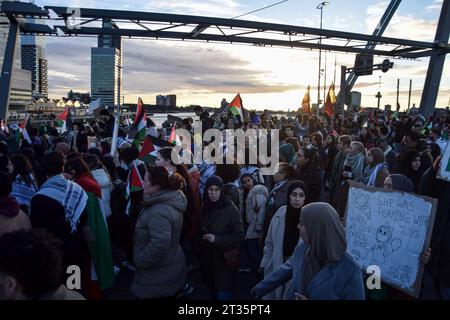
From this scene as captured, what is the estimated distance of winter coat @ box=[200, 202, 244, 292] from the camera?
15.3ft

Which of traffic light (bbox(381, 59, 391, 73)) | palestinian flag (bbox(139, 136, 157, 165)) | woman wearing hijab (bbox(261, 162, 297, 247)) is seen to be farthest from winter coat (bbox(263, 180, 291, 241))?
traffic light (bbox(381, 59, 391, 73))

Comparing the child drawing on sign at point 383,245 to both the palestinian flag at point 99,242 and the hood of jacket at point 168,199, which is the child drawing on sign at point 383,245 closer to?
the hood of jacket at point 168,199

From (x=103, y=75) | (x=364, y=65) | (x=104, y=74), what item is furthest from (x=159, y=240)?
(x=103, y=75)

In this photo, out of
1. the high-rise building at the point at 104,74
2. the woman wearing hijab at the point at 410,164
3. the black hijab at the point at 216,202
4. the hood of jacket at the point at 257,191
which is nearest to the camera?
the black hijab at the point at 216,202

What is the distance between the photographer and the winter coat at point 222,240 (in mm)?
4652

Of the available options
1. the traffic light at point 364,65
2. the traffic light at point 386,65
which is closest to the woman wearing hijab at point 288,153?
the traffic light at point 386,65

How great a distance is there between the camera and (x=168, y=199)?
13.6 feet

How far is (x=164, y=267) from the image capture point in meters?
4.20

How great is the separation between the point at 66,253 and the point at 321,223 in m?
2.72

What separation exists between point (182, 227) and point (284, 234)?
1.76 m

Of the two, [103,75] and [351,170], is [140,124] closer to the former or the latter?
[351,170]

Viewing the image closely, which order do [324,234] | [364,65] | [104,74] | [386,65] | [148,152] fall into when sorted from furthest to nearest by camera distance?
[104,74] < [364,65] < [386,65] < [148,152] < [324,234]

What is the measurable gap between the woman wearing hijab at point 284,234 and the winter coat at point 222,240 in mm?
603

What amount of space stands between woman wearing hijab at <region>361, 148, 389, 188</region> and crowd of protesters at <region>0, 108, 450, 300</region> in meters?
0.02
